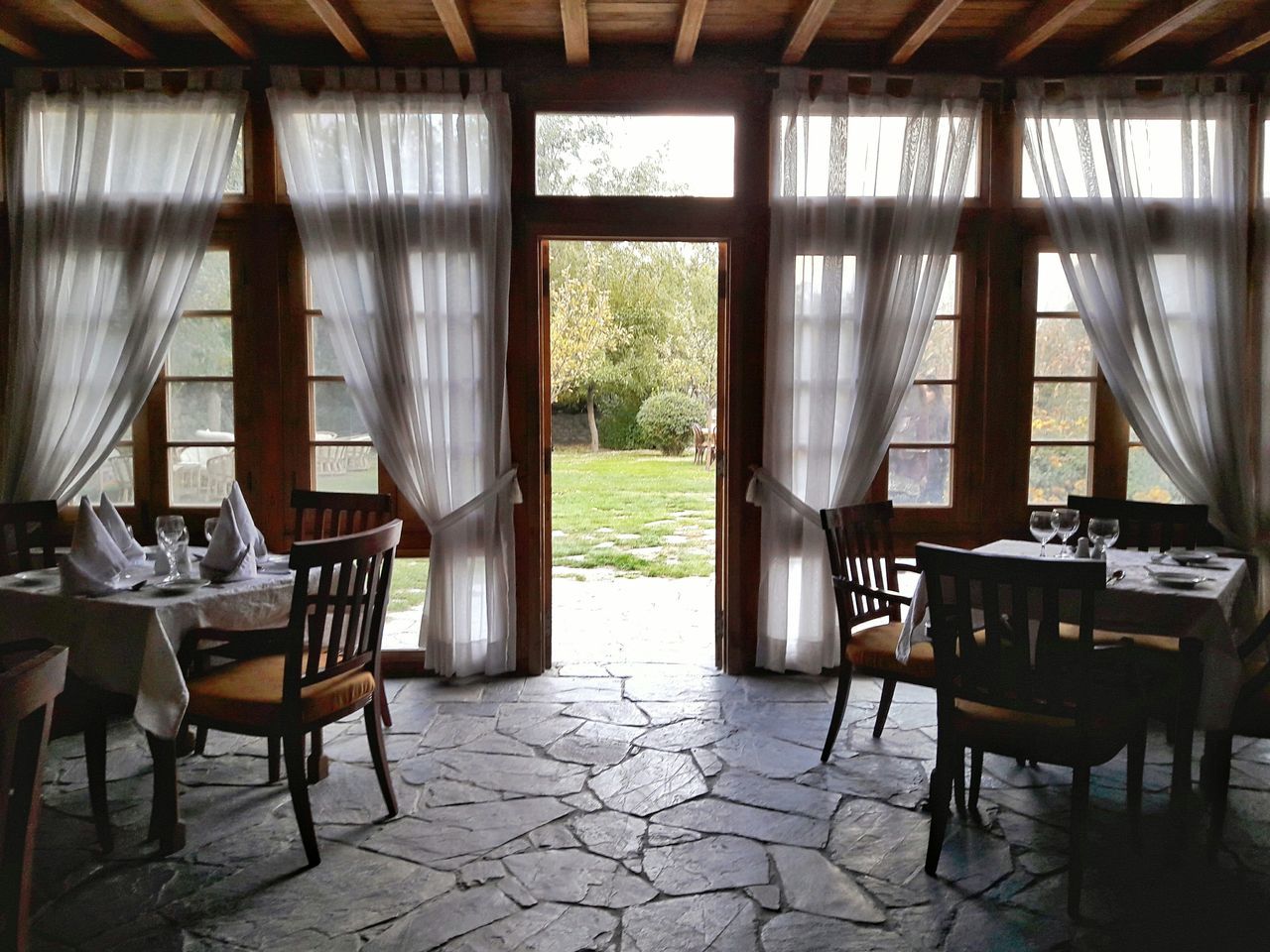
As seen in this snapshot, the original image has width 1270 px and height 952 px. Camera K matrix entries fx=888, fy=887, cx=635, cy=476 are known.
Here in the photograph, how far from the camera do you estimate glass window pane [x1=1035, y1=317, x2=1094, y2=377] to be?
4242mm

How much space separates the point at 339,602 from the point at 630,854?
3.65 ft

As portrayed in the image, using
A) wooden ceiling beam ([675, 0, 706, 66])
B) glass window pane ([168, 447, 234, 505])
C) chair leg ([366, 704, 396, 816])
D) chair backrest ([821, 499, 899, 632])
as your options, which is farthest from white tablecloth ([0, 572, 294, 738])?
wooden ceiling beam ([675, 0, 706, 66])

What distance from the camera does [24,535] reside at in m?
3.52

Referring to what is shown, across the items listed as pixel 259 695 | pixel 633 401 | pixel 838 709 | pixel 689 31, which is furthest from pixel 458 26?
pixel 633 401

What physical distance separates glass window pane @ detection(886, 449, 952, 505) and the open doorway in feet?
13.1

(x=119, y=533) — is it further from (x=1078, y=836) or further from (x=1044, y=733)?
(x=1078, y=836)

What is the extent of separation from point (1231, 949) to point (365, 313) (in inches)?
147

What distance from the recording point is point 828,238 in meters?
4.05

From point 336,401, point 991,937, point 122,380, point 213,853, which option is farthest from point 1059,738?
point 122,380

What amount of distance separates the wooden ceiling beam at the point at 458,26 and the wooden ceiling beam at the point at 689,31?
2.92ft

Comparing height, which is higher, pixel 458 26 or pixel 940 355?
pixel 458 26

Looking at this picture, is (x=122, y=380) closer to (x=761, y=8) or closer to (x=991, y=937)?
→ (x=761, y=8)

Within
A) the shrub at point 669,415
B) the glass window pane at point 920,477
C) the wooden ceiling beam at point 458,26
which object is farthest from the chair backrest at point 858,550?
the shrub at point 669,415

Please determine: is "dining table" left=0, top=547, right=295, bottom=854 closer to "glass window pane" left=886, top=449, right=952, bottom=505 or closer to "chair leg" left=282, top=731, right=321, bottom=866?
"chair leg" left=282, top=731, right=321, bottom=866
